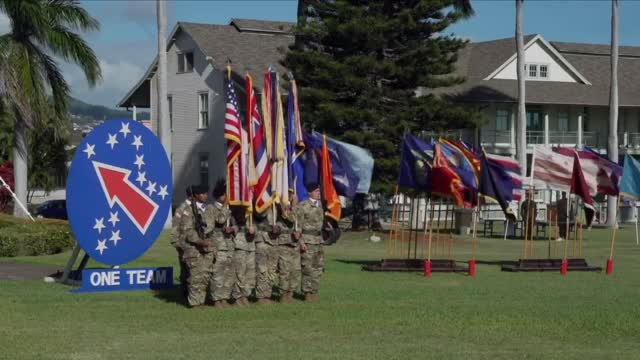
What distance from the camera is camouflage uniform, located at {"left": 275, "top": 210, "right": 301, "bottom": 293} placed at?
17062 mm

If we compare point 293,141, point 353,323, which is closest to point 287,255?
point 353,323

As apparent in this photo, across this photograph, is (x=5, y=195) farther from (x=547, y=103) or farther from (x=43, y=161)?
(x=547, y=103)

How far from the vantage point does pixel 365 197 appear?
41.8 m

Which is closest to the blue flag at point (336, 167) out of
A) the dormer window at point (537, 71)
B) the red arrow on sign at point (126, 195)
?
the red arrow on sign at point (126, 195)

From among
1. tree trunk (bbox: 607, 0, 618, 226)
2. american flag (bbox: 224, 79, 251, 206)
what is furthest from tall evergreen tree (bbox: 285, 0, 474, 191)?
american flag (bbox: 224, 79, 251, 206)

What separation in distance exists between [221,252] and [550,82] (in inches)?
1887

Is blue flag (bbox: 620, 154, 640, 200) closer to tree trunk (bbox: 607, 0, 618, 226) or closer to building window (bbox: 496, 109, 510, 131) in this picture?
tree trunk (bbox: 607, 0, 618, 226)

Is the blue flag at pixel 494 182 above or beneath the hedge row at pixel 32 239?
above

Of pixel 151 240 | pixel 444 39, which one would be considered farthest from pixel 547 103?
pixel 151 240

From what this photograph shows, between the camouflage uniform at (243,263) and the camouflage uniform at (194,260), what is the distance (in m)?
0.41

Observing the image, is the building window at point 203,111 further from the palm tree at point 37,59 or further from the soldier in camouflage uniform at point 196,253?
the soldier in camouflage uniform at point 196,253

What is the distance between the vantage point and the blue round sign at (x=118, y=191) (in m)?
18.3

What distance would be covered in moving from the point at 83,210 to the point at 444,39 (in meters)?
24.9

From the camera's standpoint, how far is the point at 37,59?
37.3 m
